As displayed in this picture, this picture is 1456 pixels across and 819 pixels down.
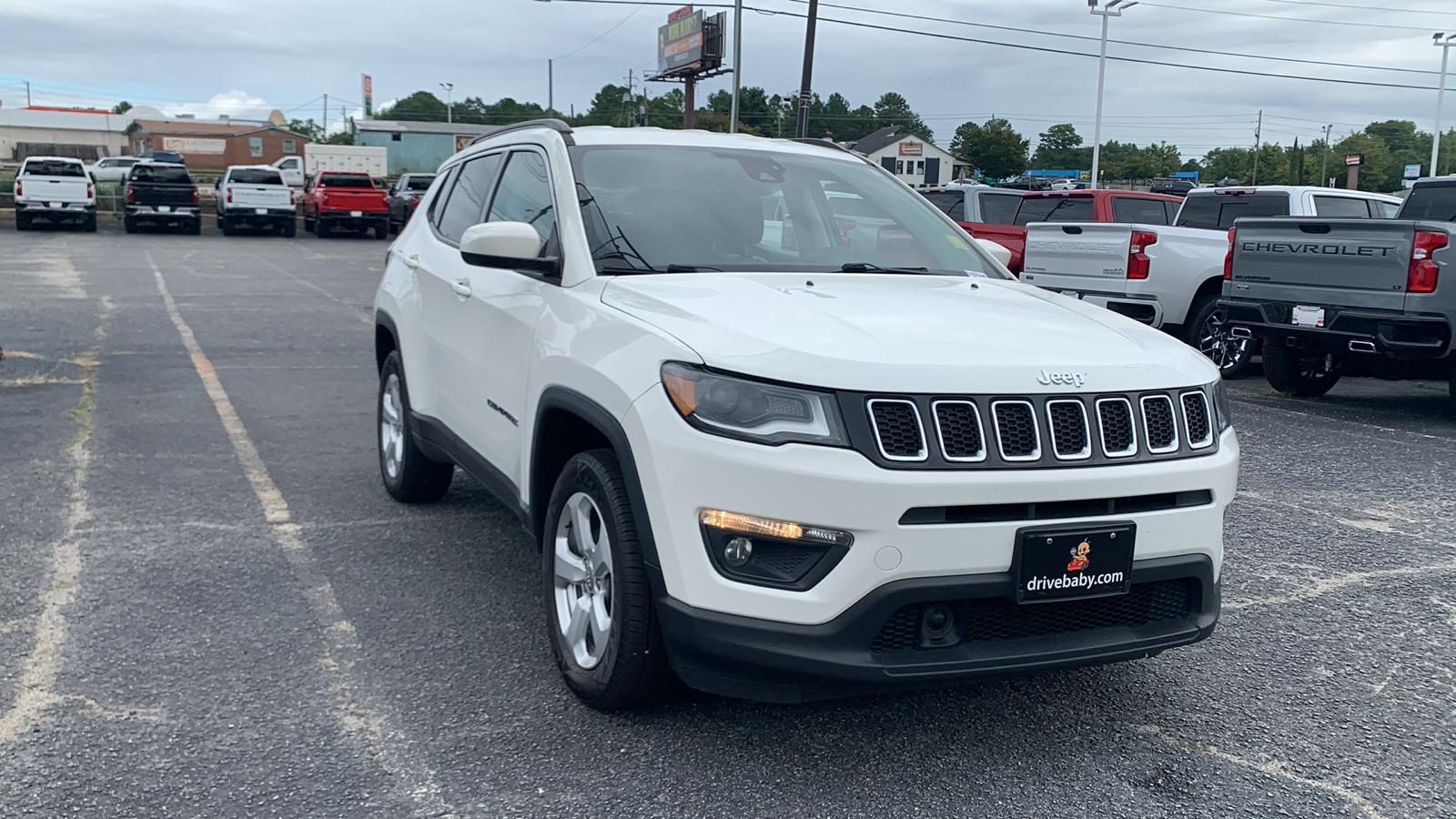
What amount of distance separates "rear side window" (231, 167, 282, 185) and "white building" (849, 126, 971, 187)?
5963 centimetres

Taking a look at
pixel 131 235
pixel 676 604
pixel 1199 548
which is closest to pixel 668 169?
pixel 676 604

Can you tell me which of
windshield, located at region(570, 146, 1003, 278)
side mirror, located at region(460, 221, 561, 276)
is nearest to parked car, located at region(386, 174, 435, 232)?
windshield, located at region(570, 146, 1003, 278)

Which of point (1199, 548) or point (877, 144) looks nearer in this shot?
point (1199, 548)

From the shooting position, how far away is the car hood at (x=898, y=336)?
9.68 ft

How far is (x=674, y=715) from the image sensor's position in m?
3.52

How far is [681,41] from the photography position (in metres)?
56.7

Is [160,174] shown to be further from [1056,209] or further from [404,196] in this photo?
[1056,209]

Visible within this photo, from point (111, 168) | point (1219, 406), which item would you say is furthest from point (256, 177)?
point (1219, 406)

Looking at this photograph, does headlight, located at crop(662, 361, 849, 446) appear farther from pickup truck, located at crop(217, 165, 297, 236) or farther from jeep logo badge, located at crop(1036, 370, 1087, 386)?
pickup truck, located at crop(217, 165, 297, 236)

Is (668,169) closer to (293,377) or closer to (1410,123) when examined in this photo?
(293,377)

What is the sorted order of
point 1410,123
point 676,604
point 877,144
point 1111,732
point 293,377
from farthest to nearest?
point 1410,123 < point 877,144 < point 293,377 < point 1111,732 < point 676,604

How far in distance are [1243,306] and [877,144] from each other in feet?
312

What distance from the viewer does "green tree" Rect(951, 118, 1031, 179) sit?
92.0 metres

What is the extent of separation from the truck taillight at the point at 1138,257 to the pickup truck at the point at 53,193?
26704 millimetres
